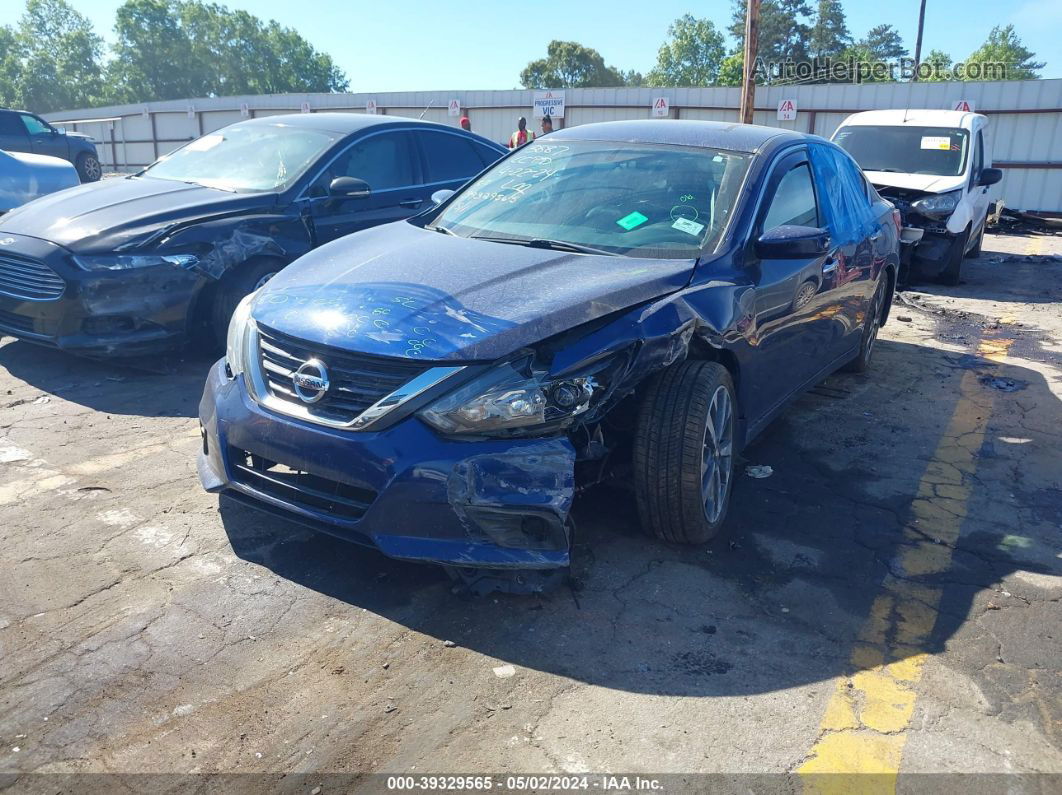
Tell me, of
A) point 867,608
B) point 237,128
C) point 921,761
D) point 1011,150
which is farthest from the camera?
point 1011,150

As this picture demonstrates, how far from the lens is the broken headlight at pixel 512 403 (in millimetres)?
2947

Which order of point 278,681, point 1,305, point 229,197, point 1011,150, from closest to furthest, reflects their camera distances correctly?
1. point 278,681
2. point 1,305
3. point 229,197
4. point 1011,150

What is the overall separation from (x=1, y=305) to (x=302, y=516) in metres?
3.79

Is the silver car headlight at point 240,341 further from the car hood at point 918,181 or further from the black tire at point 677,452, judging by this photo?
the car hood at point 918,181

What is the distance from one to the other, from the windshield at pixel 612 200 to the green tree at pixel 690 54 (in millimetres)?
98510

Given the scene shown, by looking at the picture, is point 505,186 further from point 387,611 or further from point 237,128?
point 237,128

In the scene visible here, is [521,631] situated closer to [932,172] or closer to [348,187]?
[348,187]

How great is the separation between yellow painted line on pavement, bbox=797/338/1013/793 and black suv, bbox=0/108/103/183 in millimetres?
18307

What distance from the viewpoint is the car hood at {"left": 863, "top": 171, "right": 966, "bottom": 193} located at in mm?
9970

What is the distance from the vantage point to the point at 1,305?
5629 millimetres

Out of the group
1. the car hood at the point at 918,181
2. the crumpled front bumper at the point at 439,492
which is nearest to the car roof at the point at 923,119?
the car hood at the point at 918,181

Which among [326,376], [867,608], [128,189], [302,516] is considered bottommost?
[867,608]

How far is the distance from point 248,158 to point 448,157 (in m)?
1.77

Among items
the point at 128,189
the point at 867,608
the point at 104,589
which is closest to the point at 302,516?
the point at 104,589
